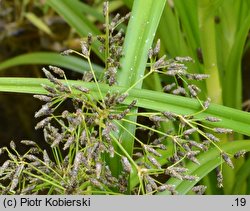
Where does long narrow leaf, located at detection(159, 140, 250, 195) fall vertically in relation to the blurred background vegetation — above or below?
below

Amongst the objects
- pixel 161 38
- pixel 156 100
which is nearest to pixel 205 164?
pixel 156 100

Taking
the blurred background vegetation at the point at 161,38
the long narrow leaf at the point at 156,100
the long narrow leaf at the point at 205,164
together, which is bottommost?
the long narrow leaf at the point at 205,164

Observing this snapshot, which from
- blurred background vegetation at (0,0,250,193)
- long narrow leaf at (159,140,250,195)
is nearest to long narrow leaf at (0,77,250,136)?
long narrow leaf at (159,140,250,195)

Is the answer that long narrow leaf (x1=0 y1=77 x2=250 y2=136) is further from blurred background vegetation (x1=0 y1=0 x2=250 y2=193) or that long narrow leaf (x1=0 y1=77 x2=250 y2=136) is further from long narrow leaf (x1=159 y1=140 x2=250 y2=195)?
blurred background vegetation (x1=0 y1=0 x2=250 y2=193)

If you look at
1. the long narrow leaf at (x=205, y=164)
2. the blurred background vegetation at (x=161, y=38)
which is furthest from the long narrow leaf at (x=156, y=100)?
the blurred background vegetation at (x=161, y=38)

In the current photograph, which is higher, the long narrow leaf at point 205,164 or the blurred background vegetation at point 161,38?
the blurred background vegetation at point 161,38

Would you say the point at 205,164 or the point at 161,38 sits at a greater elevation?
the point at 161,38

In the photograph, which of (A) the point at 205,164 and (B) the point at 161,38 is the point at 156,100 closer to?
(A) the point at 205,164

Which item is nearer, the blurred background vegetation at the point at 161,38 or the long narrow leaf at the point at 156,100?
the long narrow leaf at the point at 156,100

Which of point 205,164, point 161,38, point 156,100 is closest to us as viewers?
point 156,100

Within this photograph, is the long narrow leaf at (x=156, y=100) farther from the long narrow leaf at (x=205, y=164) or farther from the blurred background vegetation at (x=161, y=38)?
the blurred background vegetation at (x=161, y=38)

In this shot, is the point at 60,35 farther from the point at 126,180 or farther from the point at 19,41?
the point at 126,180
